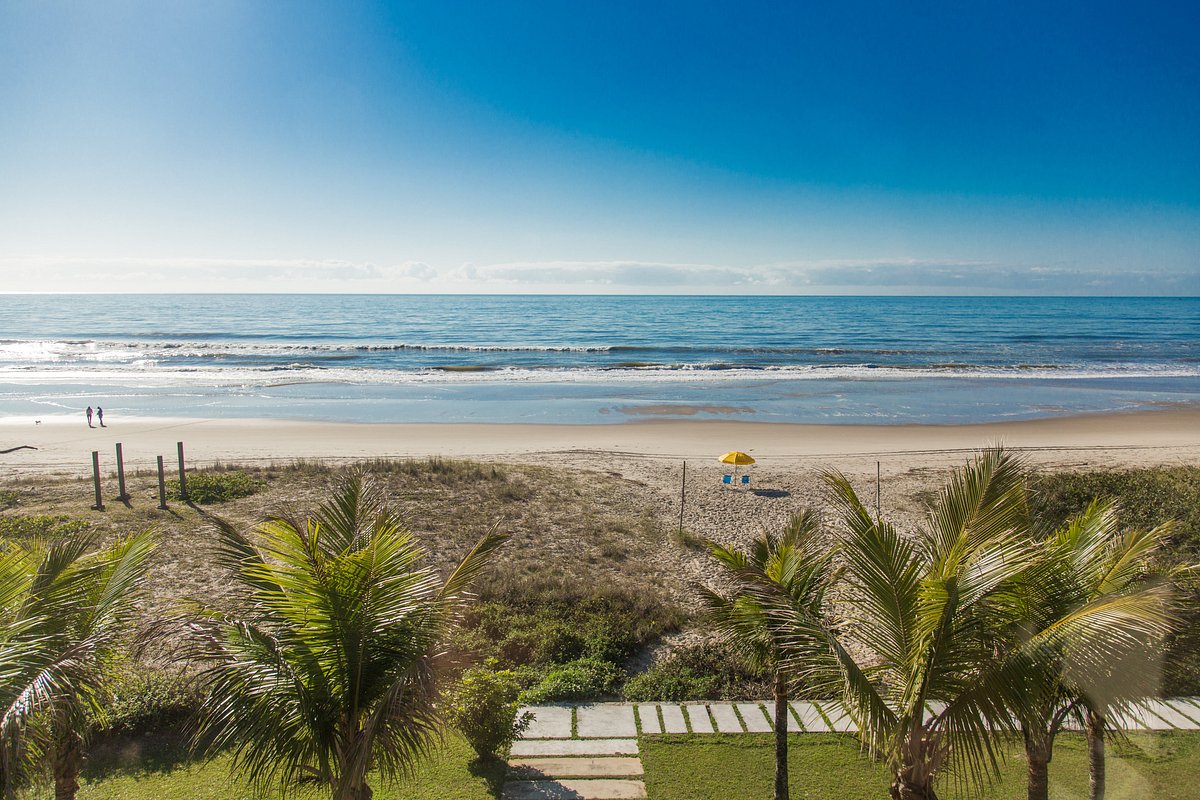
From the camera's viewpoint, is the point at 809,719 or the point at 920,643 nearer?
the point at 920,643

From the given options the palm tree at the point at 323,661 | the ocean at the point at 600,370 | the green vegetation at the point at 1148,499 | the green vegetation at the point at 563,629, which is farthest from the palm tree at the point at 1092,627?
the ocean at the point at 600,370

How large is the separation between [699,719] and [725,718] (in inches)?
12.4

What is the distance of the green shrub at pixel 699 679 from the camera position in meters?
9.22

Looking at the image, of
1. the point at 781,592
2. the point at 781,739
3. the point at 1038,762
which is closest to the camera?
the point at 781,592

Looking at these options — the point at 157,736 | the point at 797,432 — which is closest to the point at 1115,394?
the point at 797,432

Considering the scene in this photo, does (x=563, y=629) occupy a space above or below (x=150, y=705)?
below

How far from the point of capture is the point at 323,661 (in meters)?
Answer: 4.61

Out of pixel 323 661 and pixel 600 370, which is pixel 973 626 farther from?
pixel 600 370

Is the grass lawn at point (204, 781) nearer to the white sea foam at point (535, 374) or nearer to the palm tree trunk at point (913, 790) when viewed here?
the palm tree trunk at point (913, 790)

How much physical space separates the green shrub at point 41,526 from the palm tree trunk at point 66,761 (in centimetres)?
826

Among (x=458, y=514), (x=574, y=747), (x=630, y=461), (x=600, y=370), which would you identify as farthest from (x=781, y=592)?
(x=600, y=370)

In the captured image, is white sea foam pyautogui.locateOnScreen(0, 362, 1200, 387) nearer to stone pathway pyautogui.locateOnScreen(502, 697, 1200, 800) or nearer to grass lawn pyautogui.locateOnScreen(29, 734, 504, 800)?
stone pathway pyautogui.locateOnScreen(502, 697, 1200, 800)

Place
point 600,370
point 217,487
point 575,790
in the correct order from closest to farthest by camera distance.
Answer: point 575,790 < point 217,487 < point 600,370

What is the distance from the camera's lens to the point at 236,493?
1630cm
